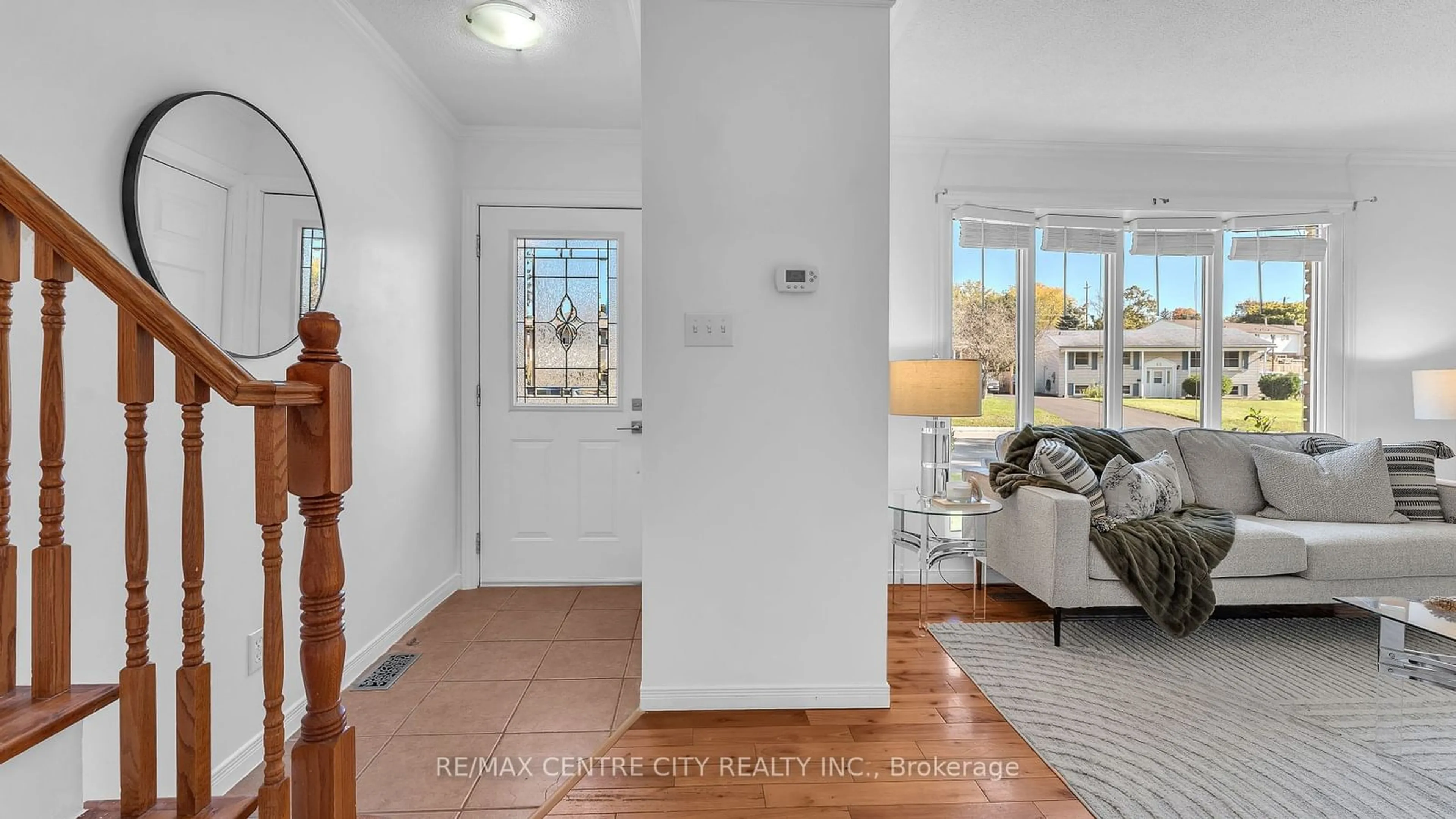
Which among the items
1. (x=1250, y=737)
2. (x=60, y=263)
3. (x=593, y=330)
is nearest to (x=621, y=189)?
(x=593, y=330)

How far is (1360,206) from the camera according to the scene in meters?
3.66

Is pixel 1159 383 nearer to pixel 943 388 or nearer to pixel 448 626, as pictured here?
pixel 943 388

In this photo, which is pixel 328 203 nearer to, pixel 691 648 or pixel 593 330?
pixel 593 330

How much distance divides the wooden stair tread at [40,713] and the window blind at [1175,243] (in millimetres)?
4338

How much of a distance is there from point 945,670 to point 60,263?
8.36ft

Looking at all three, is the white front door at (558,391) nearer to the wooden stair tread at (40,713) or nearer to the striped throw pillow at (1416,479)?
the wooden stair tread at (40,713)

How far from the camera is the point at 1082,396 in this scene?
3686mm

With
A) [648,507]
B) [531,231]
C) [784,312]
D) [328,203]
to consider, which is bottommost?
[648,507]

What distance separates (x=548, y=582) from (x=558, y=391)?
97 cm

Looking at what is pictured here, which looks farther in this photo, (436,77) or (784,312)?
(436,77)

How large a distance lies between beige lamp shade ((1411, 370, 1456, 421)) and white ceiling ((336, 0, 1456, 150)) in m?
1.23

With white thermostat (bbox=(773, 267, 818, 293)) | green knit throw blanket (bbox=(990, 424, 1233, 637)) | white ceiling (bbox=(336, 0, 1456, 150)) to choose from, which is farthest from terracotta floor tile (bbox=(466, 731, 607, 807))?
white ceiling (bbox=(336, 0, 1456, 150))

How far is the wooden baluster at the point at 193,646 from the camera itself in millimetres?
993

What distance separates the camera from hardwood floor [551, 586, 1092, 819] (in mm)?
1636
